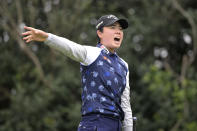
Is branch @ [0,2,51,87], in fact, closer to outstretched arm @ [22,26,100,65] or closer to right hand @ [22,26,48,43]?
outstretched arm @ [22,26,100,65]

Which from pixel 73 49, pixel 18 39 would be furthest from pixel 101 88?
pixel 18 39

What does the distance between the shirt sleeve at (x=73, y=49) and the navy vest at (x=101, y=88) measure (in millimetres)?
61

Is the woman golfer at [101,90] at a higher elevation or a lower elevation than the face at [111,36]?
lower

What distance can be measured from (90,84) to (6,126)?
1151cm

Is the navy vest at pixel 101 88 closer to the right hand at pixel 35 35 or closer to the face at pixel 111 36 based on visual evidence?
the face at pixel 111 36

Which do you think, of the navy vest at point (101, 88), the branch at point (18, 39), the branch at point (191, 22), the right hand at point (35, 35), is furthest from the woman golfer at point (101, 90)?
the branch at point (191, 22)

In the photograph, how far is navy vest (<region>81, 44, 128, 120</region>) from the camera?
377 cm

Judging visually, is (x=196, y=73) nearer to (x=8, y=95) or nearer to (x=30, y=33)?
(x=8, y=95)

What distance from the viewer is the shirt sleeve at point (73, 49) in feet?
11.0

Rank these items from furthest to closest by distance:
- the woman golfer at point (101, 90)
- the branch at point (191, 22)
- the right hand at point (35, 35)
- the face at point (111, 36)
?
the branch at point (191, 22) → the face at point (111, 36) → the woman golfer at point (101, 90) → the right hand at point (35, 35)

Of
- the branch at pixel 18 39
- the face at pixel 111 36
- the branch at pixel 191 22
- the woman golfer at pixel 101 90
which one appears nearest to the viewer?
the woman golfer at pixel 101 90

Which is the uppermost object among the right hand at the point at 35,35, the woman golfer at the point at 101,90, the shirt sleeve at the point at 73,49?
the right hand at the point at 35,35

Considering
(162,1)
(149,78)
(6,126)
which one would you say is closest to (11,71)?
(6,126)

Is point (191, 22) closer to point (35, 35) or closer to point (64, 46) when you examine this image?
point (64, 46)
